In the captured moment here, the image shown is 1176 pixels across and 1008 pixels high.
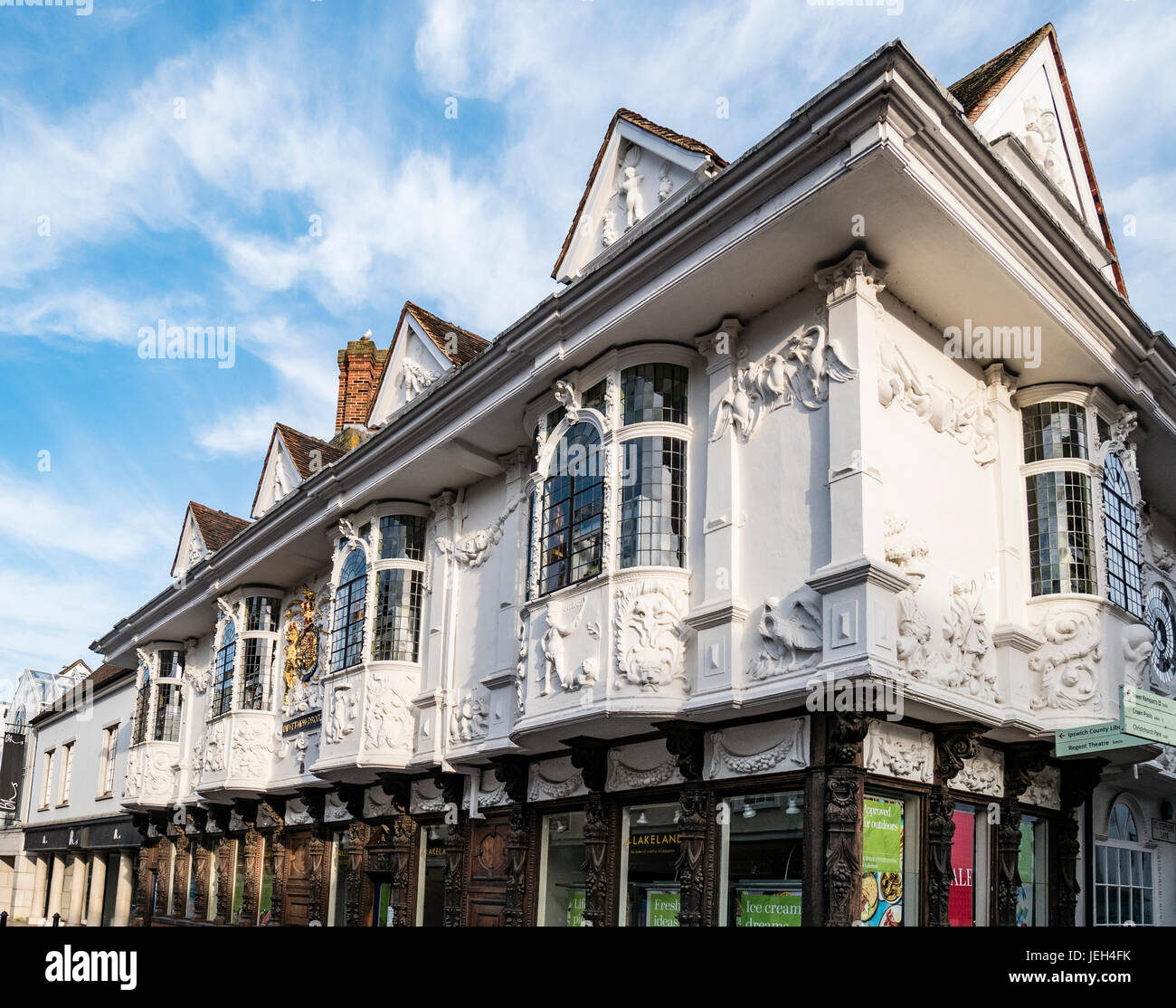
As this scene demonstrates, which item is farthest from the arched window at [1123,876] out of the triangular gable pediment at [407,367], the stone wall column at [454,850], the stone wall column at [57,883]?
the stone wall column at [57,883]

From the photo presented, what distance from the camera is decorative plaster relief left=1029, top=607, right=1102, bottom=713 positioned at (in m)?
12.0

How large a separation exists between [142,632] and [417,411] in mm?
15148

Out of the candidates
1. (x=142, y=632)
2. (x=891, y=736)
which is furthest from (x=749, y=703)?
(x=142, y=632)

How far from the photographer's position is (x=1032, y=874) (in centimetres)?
1287

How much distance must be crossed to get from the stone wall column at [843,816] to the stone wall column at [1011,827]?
8.29 feet

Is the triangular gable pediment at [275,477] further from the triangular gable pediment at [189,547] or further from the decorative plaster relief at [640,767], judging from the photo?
the decorative plaster relief at [640,767]

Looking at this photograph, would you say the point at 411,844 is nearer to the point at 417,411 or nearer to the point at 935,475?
the point at 417,411

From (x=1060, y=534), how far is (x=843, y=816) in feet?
14.6

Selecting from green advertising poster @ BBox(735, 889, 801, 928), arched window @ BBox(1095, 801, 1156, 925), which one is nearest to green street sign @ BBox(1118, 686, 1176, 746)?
arched window @ BBox(1095, 801, 1156, 925)

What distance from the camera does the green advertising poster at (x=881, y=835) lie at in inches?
419

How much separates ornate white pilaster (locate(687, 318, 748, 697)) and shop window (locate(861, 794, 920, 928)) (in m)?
1.81

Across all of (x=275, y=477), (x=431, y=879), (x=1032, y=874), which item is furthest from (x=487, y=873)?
(x=275, y=477)

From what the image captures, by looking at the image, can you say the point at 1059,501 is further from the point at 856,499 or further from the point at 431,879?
the point at 431,879
